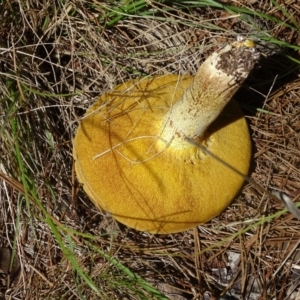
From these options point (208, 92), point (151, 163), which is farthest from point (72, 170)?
point (208, 92)

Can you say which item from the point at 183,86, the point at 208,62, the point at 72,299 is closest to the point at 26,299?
the point at 72,299

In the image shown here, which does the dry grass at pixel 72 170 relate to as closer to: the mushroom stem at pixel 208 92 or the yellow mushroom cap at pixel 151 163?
the yellow mushroom cap at pixel 151 163

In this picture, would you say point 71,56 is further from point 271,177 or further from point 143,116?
point 271,177

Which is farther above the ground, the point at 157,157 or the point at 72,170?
the point at 157,157

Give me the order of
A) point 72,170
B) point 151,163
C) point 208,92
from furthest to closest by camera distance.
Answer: point 72,170 → point 151,163 → point 208,92

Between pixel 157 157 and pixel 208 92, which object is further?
pixel 157 157

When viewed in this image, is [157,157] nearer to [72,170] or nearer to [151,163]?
[151,163]

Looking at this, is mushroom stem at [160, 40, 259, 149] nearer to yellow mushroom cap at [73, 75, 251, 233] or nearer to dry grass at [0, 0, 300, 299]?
yellow mushroom cap at [73, 75, 251, 233]

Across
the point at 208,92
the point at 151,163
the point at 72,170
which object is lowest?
the point at 72,170
